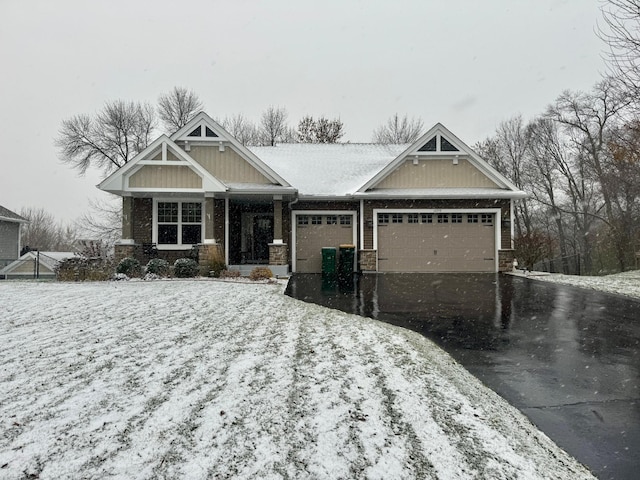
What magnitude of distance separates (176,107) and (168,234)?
2294cm

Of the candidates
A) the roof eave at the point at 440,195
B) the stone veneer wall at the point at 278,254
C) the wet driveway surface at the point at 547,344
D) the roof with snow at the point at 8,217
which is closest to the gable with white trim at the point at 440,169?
the roof eave at the point at 440,195

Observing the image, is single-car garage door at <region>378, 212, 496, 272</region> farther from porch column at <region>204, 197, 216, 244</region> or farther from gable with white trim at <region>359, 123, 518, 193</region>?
porch column at <region>204, 197, 216, 244</region>

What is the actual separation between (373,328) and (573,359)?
2.46 metres

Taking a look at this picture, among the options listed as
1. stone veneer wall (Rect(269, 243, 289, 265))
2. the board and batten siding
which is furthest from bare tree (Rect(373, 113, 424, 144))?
the board and batten siding

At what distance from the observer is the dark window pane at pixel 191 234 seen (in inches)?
543

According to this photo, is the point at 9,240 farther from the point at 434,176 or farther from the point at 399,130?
the point at 399,130

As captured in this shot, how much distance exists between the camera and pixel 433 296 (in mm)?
9180

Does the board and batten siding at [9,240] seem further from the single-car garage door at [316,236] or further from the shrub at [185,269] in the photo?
the single-car garage door at [316,236]

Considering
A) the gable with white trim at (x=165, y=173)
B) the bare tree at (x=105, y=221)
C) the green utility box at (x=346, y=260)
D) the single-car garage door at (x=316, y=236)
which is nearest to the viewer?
the gable with white trim at (x=165, y=173)

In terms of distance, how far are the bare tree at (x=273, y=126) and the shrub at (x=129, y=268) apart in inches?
926

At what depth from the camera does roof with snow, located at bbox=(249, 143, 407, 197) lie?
51.6ft

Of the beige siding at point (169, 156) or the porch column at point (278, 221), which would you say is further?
the porch column at point (278, 221)

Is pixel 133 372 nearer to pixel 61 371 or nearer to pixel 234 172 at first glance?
pixel 61 371

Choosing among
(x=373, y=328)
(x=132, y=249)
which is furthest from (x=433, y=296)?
(x=132, y=249)
